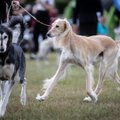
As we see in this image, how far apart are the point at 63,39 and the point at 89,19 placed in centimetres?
783

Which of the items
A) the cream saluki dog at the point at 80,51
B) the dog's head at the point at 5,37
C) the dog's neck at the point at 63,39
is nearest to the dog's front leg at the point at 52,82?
the cream saluki dog at the point at 80,51

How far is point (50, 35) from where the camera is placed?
1006cm

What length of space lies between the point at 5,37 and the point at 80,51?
2.27 metres

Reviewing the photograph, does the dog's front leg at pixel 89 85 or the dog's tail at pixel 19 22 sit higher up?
the dog's tail at pixel 19 22

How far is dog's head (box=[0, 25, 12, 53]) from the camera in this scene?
8.11 metres

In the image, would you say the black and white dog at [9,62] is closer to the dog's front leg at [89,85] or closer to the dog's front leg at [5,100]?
the dog's front leg at [5,100]

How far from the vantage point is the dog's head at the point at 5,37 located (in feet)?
26.6

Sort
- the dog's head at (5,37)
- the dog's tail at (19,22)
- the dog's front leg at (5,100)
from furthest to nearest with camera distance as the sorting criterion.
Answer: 1. the dog's tail at (19,22)
2. the dog's front leg at (5,100)
3. the dog's head at (5,37)

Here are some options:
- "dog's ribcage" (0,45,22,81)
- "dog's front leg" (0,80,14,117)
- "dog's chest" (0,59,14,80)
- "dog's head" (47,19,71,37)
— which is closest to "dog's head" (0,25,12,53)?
"dog's ribcage" (0,45,22,81)

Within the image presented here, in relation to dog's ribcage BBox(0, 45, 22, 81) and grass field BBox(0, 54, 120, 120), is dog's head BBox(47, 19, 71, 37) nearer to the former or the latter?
grass field BBox(0, 54, 120, 120)

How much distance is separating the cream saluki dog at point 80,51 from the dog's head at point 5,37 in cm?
185

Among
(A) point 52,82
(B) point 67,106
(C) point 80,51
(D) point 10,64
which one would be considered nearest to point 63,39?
(C) point 80,51

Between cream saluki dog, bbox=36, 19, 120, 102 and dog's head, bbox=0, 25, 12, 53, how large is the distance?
6.06ft

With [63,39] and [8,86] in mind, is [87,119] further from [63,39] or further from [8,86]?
[63,39]
